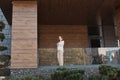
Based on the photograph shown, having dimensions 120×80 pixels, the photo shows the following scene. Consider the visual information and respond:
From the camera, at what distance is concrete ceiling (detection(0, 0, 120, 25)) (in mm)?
11883

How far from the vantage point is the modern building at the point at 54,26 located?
1077 cm

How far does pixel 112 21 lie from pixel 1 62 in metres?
7.90

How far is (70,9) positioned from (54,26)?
3960 mm

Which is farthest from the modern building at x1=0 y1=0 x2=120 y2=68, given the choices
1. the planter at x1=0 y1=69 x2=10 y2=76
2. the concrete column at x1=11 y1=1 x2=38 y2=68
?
the planter at x1=0 y1=69 x2=10 y2=76

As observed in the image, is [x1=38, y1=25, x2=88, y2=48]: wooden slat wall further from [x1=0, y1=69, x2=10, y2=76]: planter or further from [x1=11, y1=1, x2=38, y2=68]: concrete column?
[x1=11, y1=1, x2=38, y2=68]: concrete column

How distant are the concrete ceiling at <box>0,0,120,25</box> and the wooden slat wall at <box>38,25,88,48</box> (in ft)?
3.48

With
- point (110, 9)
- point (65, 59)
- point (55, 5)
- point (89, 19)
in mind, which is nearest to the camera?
point (65, 59)

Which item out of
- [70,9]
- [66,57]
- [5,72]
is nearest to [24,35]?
[66,57]

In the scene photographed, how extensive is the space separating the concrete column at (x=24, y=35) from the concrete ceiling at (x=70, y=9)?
0.78m

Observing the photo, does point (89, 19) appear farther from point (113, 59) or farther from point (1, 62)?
point (1, 62)

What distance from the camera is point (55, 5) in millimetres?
12219

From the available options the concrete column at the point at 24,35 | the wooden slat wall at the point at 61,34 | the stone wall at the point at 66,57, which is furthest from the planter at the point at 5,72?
the wooden slat wall at the point at 61,34

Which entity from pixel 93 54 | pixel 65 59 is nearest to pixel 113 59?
pixel 93 54

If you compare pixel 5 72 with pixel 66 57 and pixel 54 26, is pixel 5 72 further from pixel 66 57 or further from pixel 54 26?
pixel 54 26
